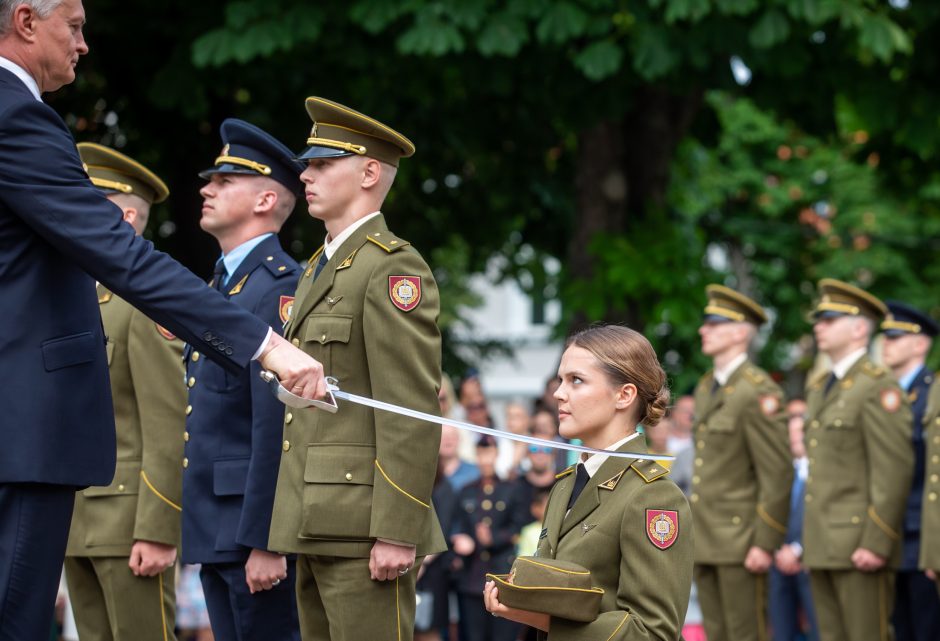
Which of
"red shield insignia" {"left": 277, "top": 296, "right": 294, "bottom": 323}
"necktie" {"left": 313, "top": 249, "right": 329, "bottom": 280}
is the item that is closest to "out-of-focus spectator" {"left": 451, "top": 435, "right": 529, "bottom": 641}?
"red shield insignia" {"left": 277, "top": 296, "right": 294, "bottom": 323}

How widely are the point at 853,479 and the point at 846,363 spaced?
27.3 inches

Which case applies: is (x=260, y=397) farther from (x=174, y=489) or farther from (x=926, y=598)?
(x=926, y=598)

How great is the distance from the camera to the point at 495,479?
1041cm

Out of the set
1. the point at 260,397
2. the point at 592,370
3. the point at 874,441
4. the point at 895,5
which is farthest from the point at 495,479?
the point at 592,370

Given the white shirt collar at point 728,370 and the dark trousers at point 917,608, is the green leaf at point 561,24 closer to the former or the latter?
the white shirt collar at point 728,370

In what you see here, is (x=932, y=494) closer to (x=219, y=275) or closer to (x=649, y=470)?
(x=219, y=275)

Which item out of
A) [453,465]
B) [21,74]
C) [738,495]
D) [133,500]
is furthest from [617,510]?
[453,465]

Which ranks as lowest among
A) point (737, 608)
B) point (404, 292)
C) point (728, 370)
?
point (737, 608)

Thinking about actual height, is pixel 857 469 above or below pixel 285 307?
below

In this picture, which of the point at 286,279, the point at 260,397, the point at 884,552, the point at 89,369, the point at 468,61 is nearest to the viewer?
the point at 89,369

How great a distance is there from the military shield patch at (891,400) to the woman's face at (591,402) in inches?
181

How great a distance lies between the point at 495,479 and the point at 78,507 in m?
4.74

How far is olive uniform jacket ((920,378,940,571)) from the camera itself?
8.28 meters

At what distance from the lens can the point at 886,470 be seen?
28.2 feet
